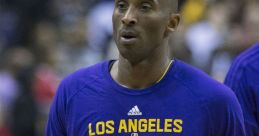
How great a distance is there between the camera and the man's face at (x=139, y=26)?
5199 mm

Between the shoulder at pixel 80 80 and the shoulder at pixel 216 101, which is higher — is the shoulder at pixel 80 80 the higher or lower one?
the higher one

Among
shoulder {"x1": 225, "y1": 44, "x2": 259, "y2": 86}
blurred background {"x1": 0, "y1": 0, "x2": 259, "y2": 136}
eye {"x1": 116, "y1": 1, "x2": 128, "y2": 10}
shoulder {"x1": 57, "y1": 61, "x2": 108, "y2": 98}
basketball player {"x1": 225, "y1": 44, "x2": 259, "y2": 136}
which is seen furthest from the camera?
blurred background {"x1": 0, "y1": 0, "x2": 259, "y2": 136}

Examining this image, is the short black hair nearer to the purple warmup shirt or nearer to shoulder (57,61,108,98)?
the purple warmup shirt

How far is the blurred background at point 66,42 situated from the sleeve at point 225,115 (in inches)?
181

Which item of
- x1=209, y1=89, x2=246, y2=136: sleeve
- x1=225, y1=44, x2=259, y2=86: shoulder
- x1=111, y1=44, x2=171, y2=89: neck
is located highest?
x1=225, y1=44, x2=259, y2=86: shoulder

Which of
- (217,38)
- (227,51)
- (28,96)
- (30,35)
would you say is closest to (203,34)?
(217,38)

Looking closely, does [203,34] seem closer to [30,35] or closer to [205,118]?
[30,35]

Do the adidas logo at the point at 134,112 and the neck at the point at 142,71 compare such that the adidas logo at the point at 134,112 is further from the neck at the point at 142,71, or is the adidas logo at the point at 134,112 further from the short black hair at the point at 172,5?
the short black hair at the point at 172,5

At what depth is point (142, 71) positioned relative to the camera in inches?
213

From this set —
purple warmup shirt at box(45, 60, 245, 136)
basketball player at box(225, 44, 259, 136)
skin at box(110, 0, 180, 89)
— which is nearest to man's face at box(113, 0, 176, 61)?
skin at box(110, 0, 180, 89)

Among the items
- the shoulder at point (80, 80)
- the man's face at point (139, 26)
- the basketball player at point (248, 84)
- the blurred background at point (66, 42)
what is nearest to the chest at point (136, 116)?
the shoulder at point (80, 80)

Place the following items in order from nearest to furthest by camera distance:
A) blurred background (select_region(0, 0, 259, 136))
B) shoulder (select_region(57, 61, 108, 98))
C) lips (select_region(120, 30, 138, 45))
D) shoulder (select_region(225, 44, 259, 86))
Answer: lips (select_region(120, 30, 138, 45)), shoulder (select_region(57, 61, 108, 98)), shoulder (select_region(225, 44, 259, 86)), blurred background (select_region(0, 0, 259, 136))

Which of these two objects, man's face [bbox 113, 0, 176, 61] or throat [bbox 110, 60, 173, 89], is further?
A: throat [bbox 110, 60, 173, 89]

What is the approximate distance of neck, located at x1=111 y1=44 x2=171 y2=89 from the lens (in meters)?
5.41
